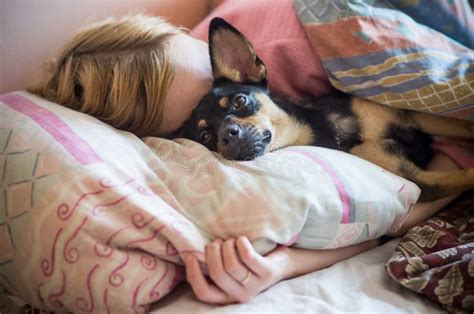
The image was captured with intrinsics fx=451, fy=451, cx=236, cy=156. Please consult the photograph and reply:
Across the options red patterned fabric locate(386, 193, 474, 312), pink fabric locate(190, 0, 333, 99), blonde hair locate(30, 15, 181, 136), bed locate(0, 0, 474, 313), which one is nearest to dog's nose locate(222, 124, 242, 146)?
bed locate(0, 0, 474, 313)

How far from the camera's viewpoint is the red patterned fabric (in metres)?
0.86

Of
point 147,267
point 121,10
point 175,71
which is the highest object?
point 121,10

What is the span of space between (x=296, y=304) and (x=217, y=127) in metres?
0.56

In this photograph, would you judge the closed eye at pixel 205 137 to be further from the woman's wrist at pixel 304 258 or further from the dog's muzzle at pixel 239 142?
the woman's wrist at pixel 304 258

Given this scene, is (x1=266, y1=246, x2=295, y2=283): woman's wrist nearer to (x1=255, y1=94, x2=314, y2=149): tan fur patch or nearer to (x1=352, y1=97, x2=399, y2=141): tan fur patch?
(x1=255, y1=94, x2=314, y2=149): tan fur patch

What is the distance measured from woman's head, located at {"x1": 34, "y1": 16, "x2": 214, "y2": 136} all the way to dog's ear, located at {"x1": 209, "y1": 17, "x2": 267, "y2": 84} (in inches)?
2.9

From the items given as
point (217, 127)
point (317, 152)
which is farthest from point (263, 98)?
point (317, 152)

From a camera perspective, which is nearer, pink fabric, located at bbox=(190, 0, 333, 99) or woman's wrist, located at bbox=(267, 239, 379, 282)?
woman's wrist, located at bbox=(267, 239, 379, 282)

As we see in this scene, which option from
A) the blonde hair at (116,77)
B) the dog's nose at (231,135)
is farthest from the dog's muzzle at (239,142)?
the blonde hair at (116,77)

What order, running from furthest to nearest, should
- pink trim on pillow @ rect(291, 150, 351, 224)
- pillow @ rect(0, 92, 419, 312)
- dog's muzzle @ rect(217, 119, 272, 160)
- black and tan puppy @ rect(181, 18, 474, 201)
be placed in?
black and tan puppy @ rect(181, 18, 474, 201)
dog's muzzle @ rect(217, 119, 272, 160)
pink trim on pillow @ rect(291, 150, 351, 224)
pillow @ rect(0, 92, 419, 312)

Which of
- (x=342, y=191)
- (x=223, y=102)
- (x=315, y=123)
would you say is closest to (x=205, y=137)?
(x=223, y=102)

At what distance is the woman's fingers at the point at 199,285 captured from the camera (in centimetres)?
83

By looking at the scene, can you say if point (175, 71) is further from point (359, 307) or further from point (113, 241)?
point (359, 307)

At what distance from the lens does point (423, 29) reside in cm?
127
